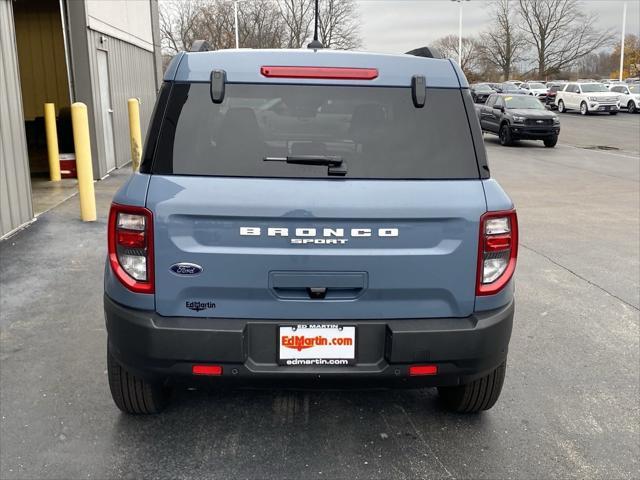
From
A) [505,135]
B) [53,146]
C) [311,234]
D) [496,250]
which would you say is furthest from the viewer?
[505,135]

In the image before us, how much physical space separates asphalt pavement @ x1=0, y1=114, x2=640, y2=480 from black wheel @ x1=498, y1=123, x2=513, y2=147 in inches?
644

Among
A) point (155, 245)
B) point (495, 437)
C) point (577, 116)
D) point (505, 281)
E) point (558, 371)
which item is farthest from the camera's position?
point (577, 116)

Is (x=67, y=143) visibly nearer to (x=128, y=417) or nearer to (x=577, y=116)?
(x=128, y=417)

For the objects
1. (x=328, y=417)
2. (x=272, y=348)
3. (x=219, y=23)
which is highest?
(x=219, y=23)

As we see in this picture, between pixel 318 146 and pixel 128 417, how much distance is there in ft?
6.19

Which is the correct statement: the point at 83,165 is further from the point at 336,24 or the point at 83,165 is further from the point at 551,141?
the point at 336,24

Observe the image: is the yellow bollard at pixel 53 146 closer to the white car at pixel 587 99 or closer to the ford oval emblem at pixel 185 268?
the ford oval emblem at pixel 185 268

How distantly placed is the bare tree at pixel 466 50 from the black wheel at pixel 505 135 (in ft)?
197

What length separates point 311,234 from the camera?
2773 mm

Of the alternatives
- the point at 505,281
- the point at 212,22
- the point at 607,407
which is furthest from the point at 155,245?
the point at 212,22

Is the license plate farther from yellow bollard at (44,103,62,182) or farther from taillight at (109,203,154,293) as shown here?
yellow bollard at (44,103,62,182)

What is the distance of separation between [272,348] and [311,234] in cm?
54

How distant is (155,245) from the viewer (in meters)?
2.78

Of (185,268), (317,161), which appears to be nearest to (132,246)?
(185,268)
